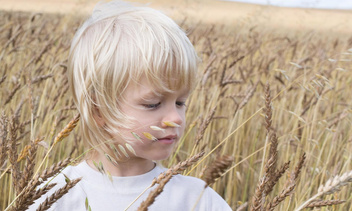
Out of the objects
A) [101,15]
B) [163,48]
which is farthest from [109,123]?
[101,15]

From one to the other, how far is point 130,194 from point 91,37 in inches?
15.6

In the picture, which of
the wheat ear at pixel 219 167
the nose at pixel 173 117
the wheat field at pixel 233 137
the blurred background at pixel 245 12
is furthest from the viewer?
the blurred background at pixel 245 12

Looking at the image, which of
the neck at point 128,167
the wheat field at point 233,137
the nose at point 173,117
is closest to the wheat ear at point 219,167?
the wheat field at point 233,137

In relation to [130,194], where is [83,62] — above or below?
above

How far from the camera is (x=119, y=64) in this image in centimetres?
103

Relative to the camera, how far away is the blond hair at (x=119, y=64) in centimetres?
102

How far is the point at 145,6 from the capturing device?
50.2 inches

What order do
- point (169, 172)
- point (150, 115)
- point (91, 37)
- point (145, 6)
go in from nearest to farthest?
point (169, 172) < point (150, 115) < point (91, 37) < point (145, 6)

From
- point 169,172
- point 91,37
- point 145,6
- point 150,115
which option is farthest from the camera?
point 145,6

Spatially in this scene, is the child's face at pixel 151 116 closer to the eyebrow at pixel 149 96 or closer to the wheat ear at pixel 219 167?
the eyebrow at pixel 149 96

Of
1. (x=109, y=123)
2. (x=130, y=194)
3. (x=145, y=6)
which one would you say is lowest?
→ (x=130, y=194)

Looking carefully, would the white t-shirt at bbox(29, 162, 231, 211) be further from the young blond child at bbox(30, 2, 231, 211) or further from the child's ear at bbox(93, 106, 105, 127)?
the child's ear at bbox(93, 106, 105, 127)

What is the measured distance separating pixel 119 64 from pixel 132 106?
0.34ft

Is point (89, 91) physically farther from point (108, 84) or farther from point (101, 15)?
point (101, 15)
